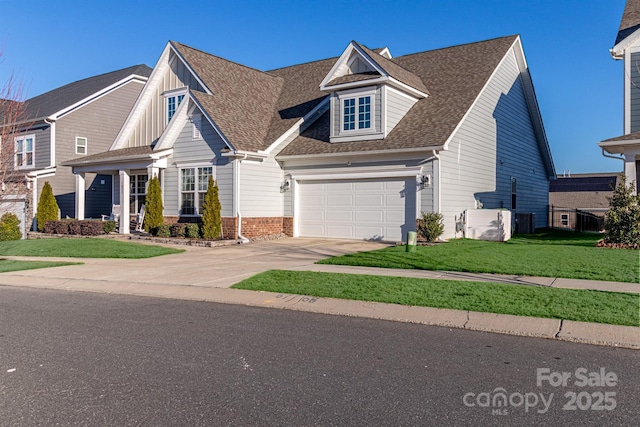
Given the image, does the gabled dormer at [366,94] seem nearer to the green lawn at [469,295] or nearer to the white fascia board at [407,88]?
the white fascia board at [407,88]

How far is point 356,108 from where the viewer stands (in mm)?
20828

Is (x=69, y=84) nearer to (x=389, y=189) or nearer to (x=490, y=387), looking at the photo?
(x=389, y=189)

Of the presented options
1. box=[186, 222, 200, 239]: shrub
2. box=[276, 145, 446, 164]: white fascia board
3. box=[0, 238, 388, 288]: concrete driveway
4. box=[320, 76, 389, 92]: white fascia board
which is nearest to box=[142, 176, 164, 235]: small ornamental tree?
box=[186, 222, 200, 239]: shrub

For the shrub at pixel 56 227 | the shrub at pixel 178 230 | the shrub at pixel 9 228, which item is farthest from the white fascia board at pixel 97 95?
the shrub at pixel 178 230

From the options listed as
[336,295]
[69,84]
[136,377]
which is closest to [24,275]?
[336,295]

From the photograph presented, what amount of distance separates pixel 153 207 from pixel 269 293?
12784 mm

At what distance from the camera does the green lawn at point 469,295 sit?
788 centimetres

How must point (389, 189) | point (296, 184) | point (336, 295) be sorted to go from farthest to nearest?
1. point (296, 184)
2. point (389, 189)
3. point (336, 295)

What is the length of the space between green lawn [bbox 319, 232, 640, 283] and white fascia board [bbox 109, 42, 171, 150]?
14.7m

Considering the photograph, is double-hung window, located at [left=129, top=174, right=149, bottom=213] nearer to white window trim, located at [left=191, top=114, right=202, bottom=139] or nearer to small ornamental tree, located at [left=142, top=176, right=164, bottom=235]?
small ornamental tree, located at [left=142, top=176, right=164, bottom=235]

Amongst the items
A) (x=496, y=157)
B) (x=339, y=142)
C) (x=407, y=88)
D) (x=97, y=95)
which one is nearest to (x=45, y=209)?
(x=97, y=95)

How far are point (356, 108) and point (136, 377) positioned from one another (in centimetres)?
1669

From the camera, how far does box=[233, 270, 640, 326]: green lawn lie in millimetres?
7883

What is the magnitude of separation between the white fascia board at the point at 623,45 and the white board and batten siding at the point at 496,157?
476 cm
